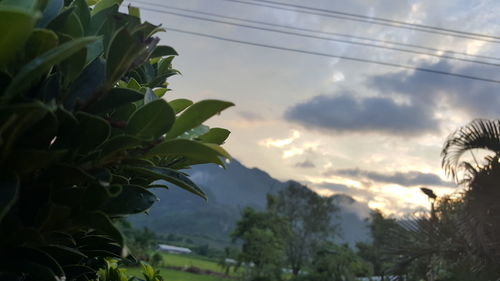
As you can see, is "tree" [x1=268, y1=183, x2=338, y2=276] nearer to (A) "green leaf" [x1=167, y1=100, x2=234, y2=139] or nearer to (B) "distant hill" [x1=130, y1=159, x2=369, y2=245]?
(B) "distant hill" [x1=130, y1=159, x2=369, y2=245]

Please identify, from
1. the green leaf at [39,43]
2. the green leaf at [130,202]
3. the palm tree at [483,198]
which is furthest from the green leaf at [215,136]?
the palm tree at [483,198]

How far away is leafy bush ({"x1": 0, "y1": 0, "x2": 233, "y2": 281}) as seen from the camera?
0.69 metres

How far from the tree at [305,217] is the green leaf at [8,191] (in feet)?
103

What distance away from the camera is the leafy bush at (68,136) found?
2.27 feet

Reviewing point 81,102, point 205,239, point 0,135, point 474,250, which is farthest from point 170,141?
point 205,239

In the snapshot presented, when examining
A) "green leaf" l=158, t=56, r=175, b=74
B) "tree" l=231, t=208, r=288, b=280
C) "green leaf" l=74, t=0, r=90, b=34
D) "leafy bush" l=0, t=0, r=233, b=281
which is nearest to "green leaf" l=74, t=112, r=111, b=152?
"leafy bush" l=0, t=0, r=233, b=281

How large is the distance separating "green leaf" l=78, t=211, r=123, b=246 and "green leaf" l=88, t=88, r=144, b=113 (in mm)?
180

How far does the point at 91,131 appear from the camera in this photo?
76 centimetres

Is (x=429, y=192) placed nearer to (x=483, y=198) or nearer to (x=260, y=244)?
(x=483, y=198)

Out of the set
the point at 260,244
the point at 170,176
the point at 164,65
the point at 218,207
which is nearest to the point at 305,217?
the point at 260,244

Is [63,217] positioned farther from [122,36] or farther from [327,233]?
[327,233]

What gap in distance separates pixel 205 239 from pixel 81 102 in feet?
251

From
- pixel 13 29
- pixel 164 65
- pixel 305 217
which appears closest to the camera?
pixel 13 29

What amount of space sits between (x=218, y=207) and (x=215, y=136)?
4047 inches
